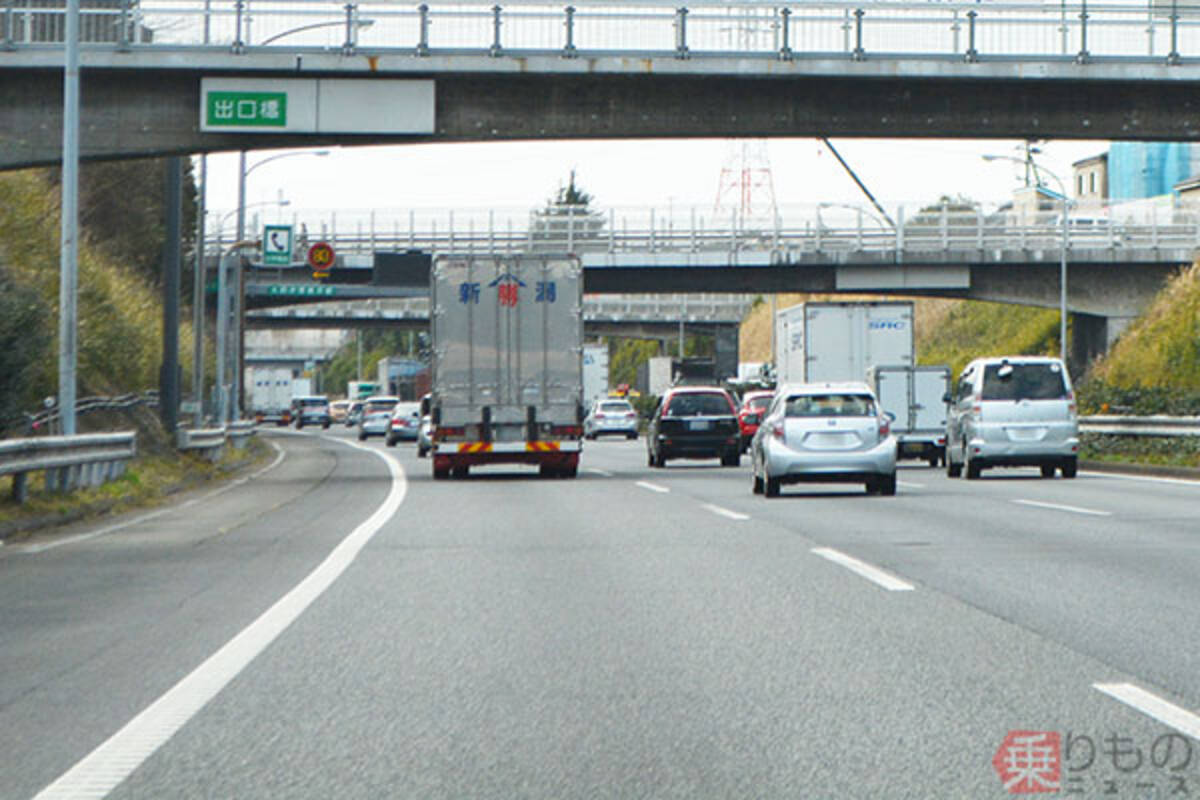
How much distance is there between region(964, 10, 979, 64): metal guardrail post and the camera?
1059 inches

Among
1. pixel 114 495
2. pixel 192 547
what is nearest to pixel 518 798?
pixel 192 547

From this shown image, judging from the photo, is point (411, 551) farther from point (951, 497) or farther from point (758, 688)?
point (951, 497)

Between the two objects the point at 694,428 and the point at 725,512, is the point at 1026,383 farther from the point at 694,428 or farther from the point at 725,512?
the point at 725,512

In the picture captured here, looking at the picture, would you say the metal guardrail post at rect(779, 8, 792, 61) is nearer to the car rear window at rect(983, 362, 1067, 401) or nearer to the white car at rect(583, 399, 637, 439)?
the car rear window at rect(983, 362, 1067, 401)

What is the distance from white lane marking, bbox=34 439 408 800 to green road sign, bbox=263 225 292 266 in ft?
123

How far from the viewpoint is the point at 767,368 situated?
2987 inches

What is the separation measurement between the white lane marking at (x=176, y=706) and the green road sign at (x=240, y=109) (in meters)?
14.9

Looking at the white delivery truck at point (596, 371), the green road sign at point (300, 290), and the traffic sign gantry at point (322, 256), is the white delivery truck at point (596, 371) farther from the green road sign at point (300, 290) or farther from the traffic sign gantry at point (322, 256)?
the traffic sign gantry at point (322, 256)

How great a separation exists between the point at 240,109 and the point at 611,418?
38381 millimetres

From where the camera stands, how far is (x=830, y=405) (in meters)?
22.3

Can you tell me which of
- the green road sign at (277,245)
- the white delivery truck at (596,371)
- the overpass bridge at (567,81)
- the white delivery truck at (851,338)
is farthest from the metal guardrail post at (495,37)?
the white delivery truck at (596,371)

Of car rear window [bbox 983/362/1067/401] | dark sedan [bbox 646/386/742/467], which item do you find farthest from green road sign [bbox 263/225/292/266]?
car rear window [bbox 983/362/1067/401]

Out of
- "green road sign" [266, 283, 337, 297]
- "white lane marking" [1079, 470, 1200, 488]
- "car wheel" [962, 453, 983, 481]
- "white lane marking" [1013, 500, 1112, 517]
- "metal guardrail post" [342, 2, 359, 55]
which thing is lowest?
"white lane marking" [1013, 500, 1112, 517]

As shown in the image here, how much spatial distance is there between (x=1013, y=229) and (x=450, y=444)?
29.1 metres
